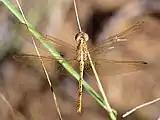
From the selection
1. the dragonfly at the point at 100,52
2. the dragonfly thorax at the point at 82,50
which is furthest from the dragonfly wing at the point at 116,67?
the dragonfly thorax at the point at 82,50

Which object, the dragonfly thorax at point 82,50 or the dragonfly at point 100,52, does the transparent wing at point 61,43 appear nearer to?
the dragonfly at point 100,52

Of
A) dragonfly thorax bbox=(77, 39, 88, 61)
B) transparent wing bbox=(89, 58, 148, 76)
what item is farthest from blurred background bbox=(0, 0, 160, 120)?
dragonfly thorax bbox=(77, 39, 88, 61)

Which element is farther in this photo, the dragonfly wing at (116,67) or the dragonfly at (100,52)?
the dragonfly wing at (116,67)

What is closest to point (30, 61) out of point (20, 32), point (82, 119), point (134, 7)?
point (20, 32)

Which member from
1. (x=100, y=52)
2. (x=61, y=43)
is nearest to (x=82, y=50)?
(x=100, y=52)

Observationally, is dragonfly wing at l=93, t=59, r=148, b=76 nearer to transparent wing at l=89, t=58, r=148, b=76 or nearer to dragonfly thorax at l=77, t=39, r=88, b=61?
transparent wing at l=89, t=58, r=148, b=76

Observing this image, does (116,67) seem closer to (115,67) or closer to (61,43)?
(115,67)

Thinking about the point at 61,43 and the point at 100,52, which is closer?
the point at 100,52

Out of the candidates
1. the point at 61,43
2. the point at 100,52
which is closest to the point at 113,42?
the point at 100,52
